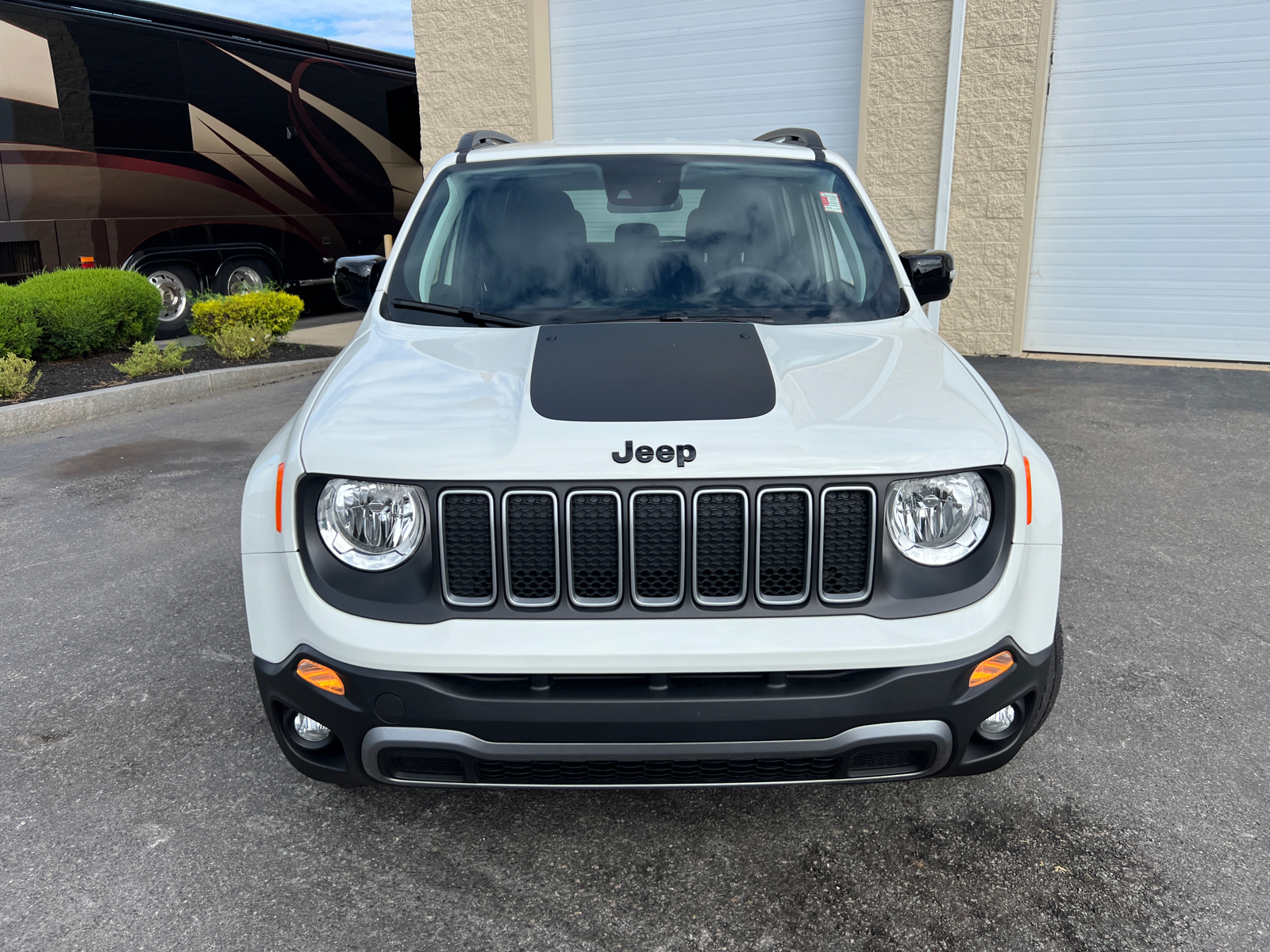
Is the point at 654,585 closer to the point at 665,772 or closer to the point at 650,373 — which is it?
the point at 665,772

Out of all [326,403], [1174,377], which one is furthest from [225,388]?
[1174,377]

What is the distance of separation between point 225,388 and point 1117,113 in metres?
9.37

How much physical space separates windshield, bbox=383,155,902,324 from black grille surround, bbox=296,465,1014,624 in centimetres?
104

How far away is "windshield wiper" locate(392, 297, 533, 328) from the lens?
3068 mm

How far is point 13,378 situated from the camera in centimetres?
802

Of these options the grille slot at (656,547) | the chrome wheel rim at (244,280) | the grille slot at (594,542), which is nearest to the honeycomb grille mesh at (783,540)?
the grille slot at (656,547)

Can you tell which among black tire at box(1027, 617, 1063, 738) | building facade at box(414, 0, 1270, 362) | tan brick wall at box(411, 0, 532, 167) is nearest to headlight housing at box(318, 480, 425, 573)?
black tire at box(1027, 617, 1063, 738)

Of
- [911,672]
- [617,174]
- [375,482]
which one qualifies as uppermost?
[617,174]

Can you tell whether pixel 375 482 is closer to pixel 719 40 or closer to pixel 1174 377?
pixel 1174 377

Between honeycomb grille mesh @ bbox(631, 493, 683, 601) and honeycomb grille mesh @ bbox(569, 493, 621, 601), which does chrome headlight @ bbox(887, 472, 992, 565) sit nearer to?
honeycomb grille mesh @ bbox(631, 493, 683, 601)

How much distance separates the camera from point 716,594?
2242mm

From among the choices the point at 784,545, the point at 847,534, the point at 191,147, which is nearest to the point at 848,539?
the point at 847,534

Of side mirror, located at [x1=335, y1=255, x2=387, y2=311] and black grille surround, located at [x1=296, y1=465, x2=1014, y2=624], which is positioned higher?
side mirror, located at [x1=335, y1=255, x2=387, y2=311]

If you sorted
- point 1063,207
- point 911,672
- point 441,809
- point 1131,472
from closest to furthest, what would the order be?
point 911,672 → point 441,809 → point 1131,472 → point 1063,207
